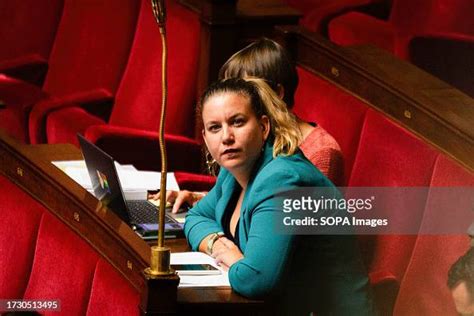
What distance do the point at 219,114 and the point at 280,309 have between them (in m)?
0.20

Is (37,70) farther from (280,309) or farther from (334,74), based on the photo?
(280,309)

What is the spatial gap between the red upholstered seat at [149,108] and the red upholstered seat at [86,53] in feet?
0.16

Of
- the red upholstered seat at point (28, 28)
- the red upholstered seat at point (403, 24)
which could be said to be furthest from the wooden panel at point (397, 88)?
the red upholstered seat at point (28, 28)

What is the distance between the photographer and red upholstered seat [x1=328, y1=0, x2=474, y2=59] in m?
1.95

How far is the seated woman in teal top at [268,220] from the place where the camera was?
1.02 metres

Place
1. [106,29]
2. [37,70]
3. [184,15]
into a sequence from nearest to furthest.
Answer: [184,15] < [106,29] < [37,70]

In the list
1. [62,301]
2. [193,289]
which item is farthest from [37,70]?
[193,289]

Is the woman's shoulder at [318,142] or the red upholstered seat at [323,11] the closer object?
the woman's shoulder at [318,142]

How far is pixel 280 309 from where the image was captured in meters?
1.04

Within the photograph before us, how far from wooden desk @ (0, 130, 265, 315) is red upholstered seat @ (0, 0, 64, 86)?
1037mm

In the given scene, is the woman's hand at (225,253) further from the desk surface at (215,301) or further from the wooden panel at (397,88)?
the wooden panel at (397,88)

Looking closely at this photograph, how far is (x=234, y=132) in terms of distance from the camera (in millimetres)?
1092

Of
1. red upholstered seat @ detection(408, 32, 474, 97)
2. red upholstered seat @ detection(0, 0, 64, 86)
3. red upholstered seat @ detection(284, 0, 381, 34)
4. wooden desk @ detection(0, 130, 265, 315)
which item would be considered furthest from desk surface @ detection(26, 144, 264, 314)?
red upholstered seat @ detection(0, 0, 64, 86)

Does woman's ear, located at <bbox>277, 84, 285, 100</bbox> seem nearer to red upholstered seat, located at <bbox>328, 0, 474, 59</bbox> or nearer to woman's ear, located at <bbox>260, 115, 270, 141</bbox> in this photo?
woman's ear, located at <bbox>260, 115, 270, 141</bbox>
